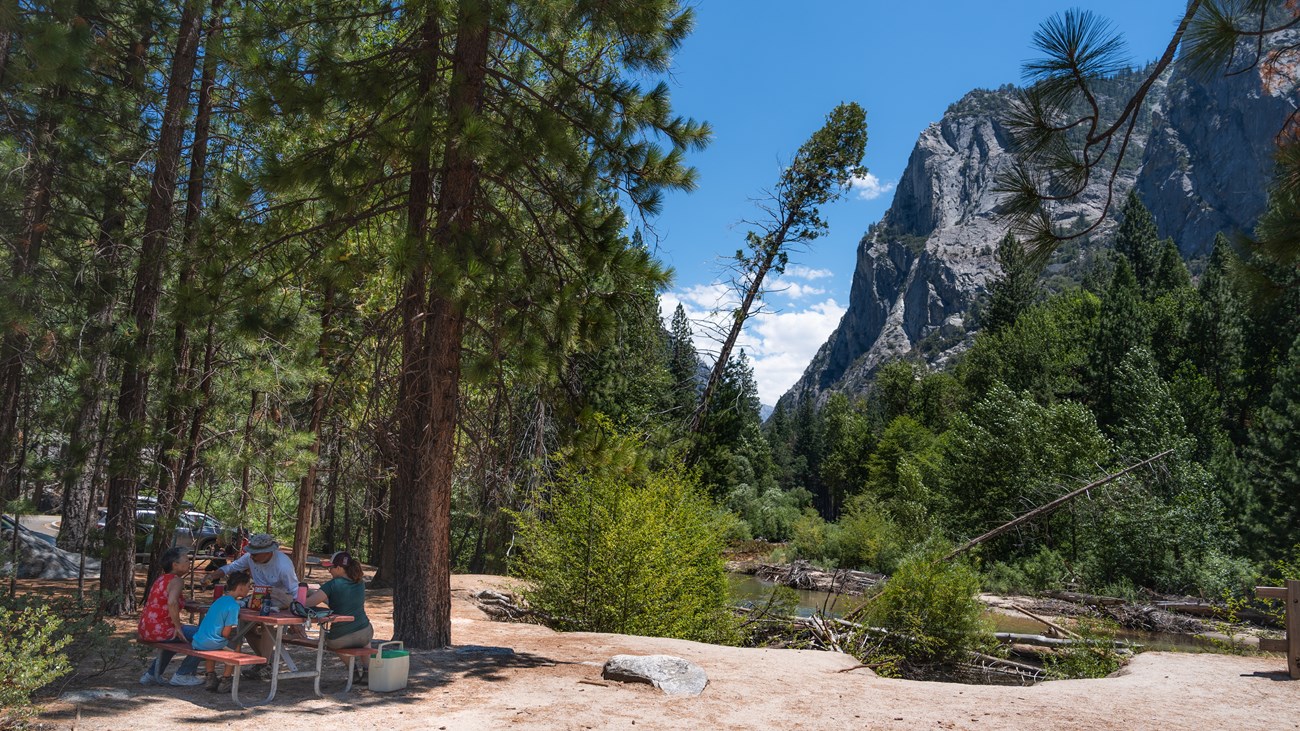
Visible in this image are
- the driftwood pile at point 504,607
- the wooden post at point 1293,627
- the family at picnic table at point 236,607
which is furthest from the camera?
the driftwood pile at point 504,607

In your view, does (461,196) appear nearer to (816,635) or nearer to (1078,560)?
(816,635)

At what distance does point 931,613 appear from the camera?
40.2 feet

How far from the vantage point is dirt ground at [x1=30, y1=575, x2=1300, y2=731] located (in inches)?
234

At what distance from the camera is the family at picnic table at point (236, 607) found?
654 centimetres

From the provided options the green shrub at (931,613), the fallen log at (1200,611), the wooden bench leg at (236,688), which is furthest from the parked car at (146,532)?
the fallen log at (1200,611)

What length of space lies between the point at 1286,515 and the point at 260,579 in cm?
2683

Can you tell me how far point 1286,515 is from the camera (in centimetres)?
2362

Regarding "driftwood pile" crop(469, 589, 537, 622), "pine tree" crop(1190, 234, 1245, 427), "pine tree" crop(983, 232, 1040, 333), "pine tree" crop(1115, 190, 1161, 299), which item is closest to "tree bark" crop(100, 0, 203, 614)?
"driftwood pile" crop(469, 589, 537, 622)

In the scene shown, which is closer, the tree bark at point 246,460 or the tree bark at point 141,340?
the tree bark at point 141,340

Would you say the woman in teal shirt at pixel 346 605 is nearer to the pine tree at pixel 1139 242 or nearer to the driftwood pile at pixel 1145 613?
the driftwood pile at pixel 1145 613

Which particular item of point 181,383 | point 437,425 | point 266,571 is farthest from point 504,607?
point 266,571

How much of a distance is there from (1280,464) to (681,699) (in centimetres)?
2542

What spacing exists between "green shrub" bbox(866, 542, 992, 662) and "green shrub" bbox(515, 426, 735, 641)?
8.29 ft

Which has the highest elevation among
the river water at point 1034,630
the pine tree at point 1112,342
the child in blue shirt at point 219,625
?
the pine tree at point 1112,342
